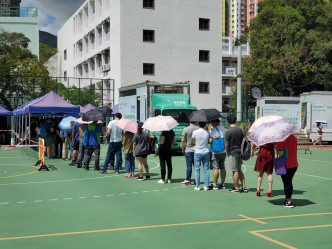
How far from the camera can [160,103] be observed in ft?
80.7

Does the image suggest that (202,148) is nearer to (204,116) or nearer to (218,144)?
(218,144)

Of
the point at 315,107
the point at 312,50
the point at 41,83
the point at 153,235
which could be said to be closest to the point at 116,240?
the point at 153,235

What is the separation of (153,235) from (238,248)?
1.41m

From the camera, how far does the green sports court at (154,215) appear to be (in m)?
6.95

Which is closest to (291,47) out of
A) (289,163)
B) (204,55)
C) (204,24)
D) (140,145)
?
(204,55)

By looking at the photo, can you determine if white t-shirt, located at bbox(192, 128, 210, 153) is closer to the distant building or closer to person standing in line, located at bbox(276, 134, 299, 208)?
person standing in line, located at bbox(276, 134, 299, 208)

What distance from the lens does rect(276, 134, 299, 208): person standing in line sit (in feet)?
31.4

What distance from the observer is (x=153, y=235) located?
23.8 feet

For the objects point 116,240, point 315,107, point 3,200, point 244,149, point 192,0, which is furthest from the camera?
point 192,0

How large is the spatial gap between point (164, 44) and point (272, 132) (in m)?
37.0

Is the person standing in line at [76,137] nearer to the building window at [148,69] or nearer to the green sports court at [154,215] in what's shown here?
the green sports court at [154,215]

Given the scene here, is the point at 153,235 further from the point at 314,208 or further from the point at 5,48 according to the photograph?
the point at 5,48

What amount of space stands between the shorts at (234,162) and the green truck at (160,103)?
39.2 ft

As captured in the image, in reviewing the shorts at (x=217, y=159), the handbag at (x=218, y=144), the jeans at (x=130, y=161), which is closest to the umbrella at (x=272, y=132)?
the handbag at (x=218, y=144)
